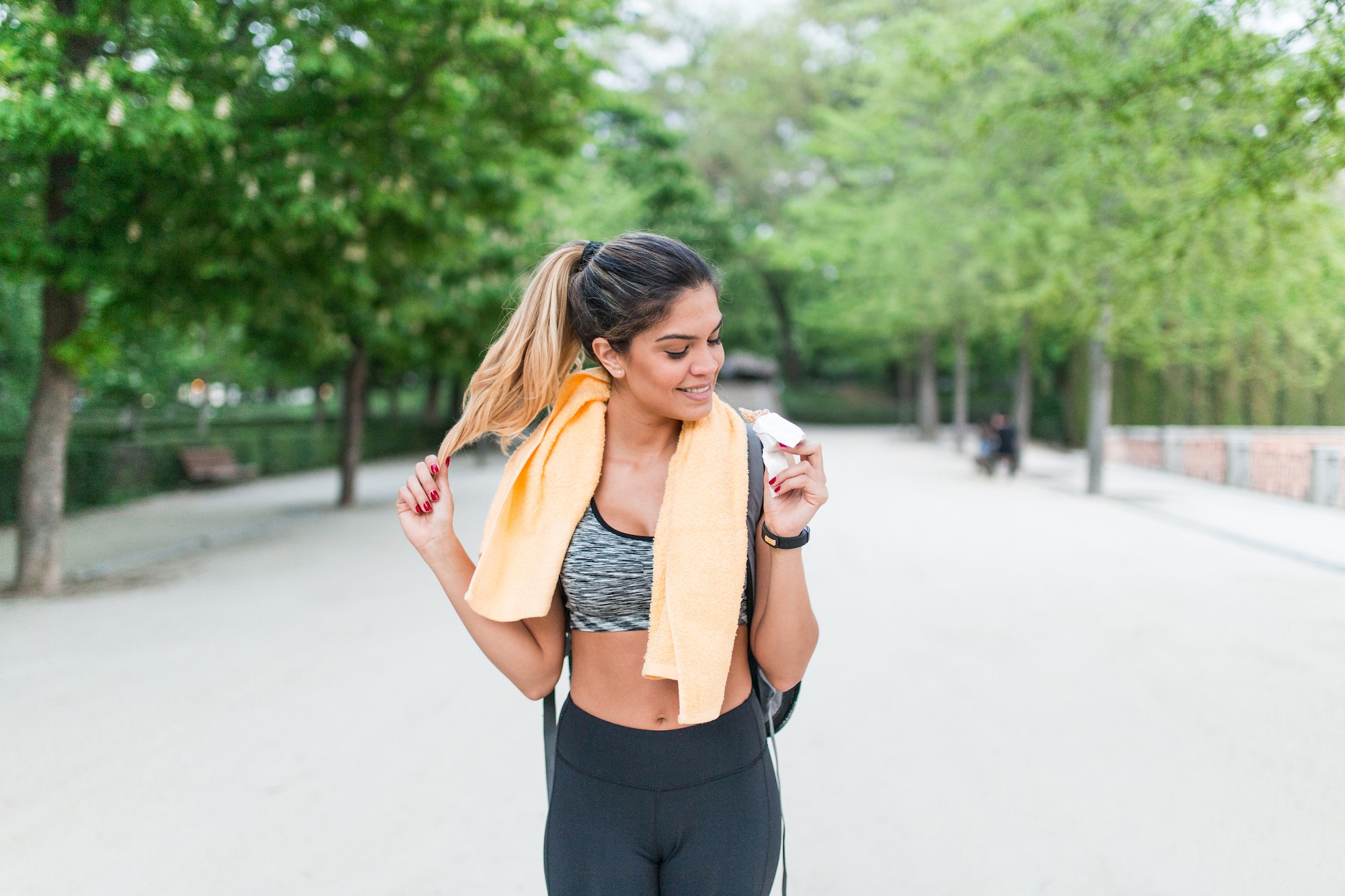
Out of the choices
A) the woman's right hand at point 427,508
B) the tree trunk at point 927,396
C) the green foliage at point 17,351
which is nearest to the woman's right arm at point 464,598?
the woman's right hand at point 427,508

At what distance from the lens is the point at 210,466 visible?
22.2 m

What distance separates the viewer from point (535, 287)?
217 cm

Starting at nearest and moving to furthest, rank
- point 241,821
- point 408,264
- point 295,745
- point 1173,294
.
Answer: point 241,821 < point 295,745 < point 408,264 < point 1173,294

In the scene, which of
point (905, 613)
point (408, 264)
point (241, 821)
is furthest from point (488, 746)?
point (408, 264)

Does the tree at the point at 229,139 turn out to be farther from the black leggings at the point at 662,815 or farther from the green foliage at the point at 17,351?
the green foliage at the point at 17,351

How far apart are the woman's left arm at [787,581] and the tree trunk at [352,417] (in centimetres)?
1682

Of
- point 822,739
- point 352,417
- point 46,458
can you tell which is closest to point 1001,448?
point 352,417

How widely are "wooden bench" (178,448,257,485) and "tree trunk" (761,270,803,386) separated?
37898mm

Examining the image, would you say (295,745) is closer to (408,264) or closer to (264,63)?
(264,63)

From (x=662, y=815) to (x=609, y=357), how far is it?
2.83 feet

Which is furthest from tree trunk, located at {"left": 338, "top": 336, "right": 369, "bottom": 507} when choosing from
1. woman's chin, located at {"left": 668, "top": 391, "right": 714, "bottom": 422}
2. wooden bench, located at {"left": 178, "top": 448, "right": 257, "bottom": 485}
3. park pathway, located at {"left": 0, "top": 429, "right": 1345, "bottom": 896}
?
woman's chin, located at {"left": 668, "top": 391, "right": 714, "bottom": 422}

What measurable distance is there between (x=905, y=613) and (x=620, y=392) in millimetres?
7264

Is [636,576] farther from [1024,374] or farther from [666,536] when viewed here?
[1024,374]

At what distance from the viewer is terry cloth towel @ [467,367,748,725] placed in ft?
6.34
